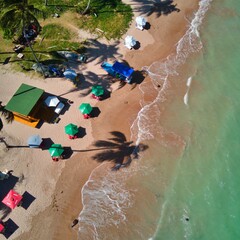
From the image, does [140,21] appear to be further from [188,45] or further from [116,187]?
[116,187]

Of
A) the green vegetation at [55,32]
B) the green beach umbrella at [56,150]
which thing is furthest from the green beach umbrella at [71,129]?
the green vegetation at [55,32]

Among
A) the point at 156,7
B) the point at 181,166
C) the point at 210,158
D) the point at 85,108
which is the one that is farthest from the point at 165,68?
the point at 181,166

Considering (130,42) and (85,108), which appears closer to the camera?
(85,108)

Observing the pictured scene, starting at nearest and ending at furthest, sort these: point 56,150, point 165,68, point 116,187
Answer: point 116,187 < point 56,150 < point 165,68

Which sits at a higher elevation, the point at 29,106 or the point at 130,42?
the point at 130,42

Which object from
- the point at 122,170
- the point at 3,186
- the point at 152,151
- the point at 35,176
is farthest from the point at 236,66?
the point at 3,186

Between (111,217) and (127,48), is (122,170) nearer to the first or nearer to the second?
(111,217)
